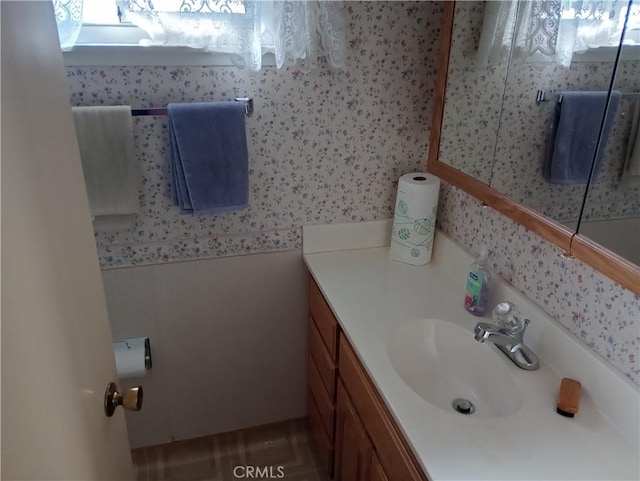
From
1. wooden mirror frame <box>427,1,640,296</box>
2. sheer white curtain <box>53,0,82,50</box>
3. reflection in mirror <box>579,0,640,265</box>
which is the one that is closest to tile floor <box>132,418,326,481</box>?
wooden mirror frame <box>427,1,640,296</box>

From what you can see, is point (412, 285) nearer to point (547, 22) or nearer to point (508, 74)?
point (508, 74)

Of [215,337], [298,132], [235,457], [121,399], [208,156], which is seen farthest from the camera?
[235,457]

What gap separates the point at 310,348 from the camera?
6.31ft

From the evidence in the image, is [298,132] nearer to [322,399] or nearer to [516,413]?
[322,399]

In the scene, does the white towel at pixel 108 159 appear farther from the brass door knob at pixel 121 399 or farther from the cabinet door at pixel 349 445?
the cabinet door at pixel 349 445

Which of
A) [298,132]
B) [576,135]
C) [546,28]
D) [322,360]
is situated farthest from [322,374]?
[546,28]

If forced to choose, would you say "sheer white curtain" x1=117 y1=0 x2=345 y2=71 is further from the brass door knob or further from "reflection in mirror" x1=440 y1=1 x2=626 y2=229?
the brass door knob

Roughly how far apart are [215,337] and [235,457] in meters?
0.51

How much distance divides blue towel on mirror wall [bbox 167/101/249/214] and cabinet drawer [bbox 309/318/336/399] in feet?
1.81

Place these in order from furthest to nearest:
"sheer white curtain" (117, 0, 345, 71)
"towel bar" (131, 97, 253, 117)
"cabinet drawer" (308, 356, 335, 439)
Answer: "cabinet drawer" (308, 356, 335, 439) → "towel bar" (131, 97, 253, 117) → "sheer white curtain" (117, 0, 345, 71)

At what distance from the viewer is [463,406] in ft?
4.32

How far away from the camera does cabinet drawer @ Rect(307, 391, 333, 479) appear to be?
180 centimetres

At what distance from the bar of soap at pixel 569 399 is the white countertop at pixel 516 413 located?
0.05 feet

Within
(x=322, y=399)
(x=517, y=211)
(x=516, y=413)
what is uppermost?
(x=517, y=211)
